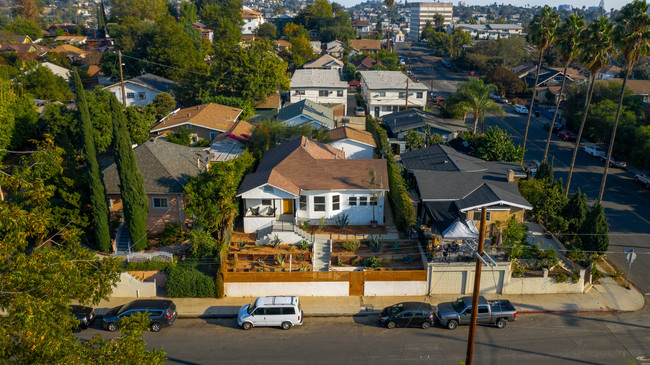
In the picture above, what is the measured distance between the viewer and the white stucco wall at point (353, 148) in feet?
147

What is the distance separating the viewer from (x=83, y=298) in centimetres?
1311

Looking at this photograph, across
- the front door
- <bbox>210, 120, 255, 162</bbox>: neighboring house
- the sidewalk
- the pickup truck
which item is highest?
<bbox>210, 120, 255, 162</bbox>: neighboring house

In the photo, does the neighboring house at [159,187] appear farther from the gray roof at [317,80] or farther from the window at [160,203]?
the gray roof at [317,80]

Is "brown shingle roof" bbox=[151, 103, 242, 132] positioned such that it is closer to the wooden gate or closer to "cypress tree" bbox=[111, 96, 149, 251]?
"cypress tree" bbox=[111, 96, 149, 251]

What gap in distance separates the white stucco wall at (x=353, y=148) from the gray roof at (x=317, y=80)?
2532cm

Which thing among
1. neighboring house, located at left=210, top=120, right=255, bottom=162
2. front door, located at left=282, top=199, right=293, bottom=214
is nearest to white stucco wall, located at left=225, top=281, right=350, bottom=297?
front door, located at left=282, top=199, right=293, bottom=214

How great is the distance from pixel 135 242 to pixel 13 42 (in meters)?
109

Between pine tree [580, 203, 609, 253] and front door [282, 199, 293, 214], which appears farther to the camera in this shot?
front door [282, 199, 293, 214]

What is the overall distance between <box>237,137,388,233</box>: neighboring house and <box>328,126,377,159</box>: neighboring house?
921cm

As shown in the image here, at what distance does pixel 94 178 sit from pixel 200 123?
22.8m

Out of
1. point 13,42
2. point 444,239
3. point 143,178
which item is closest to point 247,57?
point 143,178

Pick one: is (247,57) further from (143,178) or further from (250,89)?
(143,178)

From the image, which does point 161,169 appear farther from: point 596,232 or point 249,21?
point 249,21

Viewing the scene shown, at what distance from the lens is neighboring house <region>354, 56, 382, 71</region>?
10188 cm
